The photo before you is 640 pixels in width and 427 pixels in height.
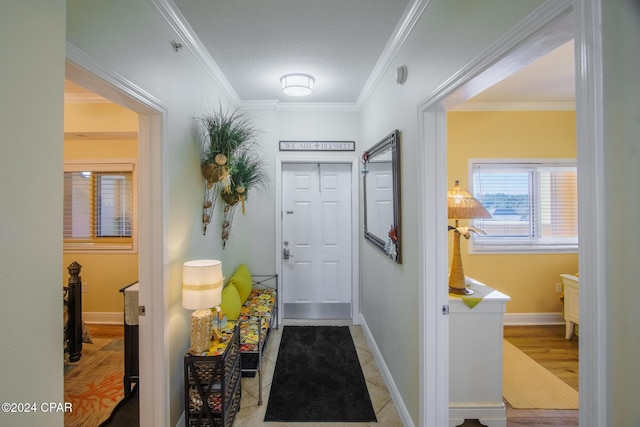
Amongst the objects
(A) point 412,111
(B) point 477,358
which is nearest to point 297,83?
(A) point 412,111

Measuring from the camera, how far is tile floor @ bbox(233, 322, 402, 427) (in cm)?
201

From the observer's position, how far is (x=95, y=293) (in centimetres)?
381

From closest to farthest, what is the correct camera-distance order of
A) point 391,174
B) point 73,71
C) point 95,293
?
point 73,71, point 391,174, point 95,293

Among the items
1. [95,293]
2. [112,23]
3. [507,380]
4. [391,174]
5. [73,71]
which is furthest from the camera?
[95,293]

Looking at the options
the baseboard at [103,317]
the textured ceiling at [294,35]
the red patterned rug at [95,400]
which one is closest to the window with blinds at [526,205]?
the textured ceiling at [294,35]

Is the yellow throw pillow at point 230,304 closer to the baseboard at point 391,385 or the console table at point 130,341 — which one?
the console table at point 130,341

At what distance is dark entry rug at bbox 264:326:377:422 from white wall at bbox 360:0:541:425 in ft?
1.12

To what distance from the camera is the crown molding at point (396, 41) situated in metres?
1.74

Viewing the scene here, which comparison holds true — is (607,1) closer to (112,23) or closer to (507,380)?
(112,23)

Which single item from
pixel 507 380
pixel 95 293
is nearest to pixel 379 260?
pixel 507 380

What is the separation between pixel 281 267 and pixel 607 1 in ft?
11.2

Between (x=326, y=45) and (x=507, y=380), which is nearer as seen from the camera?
(x=326, y=45)

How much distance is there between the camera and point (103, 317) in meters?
3.80

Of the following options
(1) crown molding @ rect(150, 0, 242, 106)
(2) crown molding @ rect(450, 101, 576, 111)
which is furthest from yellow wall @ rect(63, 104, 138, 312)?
Result: (2) crown molding @ rect(450, 101, 576, 111)
